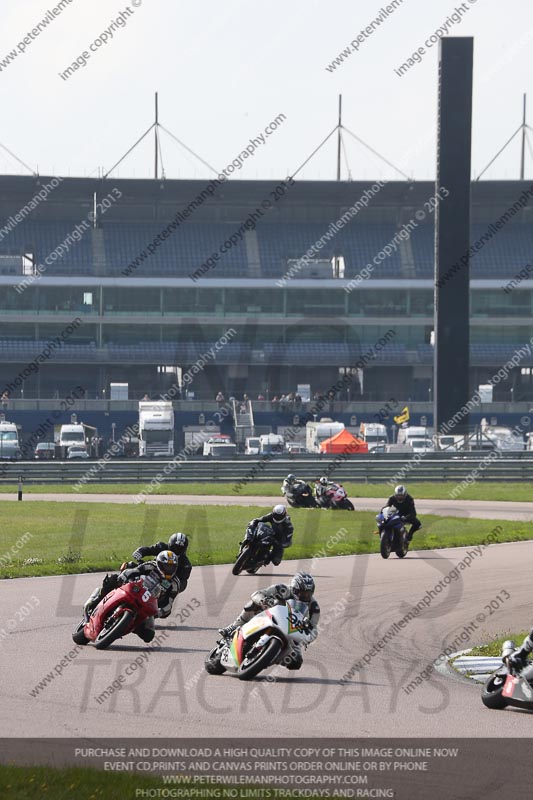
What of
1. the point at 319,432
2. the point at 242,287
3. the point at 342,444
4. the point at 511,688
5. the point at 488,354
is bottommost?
the point at 342,444

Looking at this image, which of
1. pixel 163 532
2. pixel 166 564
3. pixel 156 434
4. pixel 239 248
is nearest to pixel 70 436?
pixel 156 434

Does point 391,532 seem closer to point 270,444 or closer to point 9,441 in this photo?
point 270,444

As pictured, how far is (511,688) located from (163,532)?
48.6ft

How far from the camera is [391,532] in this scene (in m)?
21.9

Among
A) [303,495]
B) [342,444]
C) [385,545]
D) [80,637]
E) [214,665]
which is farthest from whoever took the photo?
[342,444]

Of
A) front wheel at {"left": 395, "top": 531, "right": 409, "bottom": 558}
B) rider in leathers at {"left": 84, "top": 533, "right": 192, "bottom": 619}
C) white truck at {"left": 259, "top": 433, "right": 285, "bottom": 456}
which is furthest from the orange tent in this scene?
rider in leathers at {"left": 84, "top": 533, "right": 192, "bottom": 619}

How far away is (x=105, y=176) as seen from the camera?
78.6m

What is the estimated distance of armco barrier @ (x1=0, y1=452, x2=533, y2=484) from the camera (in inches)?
1592

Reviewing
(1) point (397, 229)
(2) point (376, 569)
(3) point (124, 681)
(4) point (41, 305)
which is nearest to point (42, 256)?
(4) point (41, 305)

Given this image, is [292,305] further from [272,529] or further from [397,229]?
[272,529]

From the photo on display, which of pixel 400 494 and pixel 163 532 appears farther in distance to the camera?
pixel 163 532

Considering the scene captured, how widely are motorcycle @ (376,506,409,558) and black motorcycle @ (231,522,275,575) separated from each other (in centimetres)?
328

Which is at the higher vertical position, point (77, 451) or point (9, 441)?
point (9, 441)

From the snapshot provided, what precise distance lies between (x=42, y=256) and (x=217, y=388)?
49.7ft
